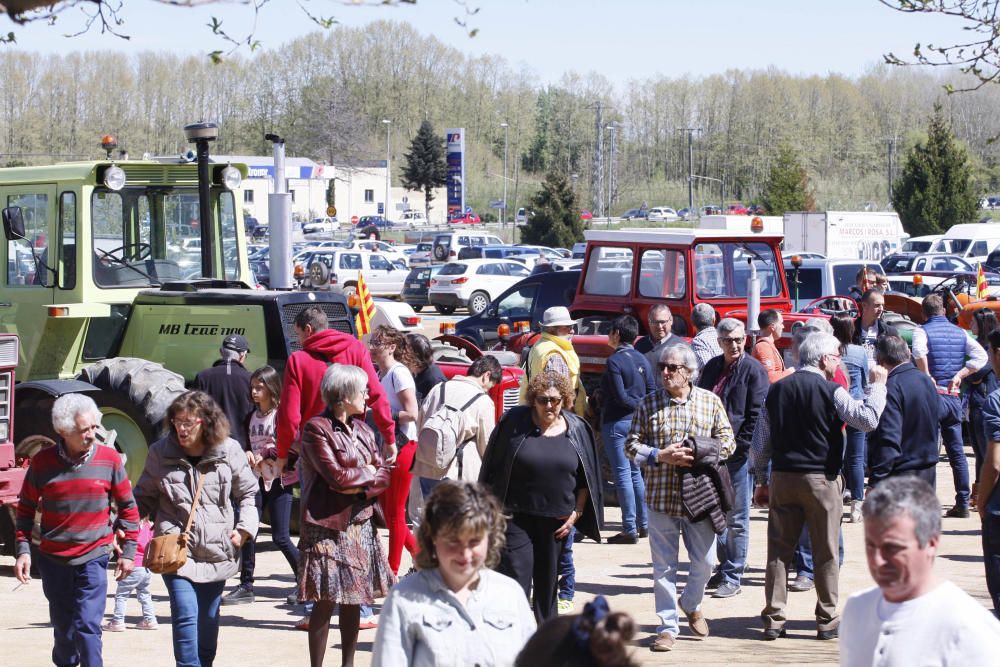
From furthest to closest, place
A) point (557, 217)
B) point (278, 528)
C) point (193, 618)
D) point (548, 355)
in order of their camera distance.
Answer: point (557, 217) < point (548, 355) < point (278, 528) < point (193, 618)

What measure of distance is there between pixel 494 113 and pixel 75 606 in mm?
130039

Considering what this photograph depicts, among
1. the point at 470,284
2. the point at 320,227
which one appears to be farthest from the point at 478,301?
the point at 320,227

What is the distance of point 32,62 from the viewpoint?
11444 cm

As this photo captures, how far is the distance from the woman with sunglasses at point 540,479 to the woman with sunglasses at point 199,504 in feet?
4.55

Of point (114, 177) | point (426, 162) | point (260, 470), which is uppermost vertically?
point (426, 162)

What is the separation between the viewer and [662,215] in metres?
92.6

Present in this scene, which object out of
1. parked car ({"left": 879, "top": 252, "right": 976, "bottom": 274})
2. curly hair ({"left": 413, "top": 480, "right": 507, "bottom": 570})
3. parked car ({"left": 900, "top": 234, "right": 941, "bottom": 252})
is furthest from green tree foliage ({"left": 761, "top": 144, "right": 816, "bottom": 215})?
curly hair ({"left": 413, "top": 480, "right": 507, "bottom": 570})

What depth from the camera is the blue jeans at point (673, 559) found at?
7.73 metres

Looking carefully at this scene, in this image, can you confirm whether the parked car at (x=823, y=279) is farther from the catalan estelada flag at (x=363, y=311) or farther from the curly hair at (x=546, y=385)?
the curly hair at (x=546, y=385)

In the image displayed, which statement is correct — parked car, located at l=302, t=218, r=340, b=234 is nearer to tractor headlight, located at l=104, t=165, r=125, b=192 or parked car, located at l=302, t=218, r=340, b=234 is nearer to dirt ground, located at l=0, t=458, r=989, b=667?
tractor headlight, located at l=104, t=165, r=125, b=192

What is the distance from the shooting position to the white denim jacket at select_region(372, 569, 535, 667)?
13.1ft

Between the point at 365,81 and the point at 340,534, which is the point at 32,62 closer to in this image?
the point at 365,81

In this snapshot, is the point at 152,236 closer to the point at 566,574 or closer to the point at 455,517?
the point at 566,574

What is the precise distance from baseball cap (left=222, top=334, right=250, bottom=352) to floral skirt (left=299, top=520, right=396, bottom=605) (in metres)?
3.09
